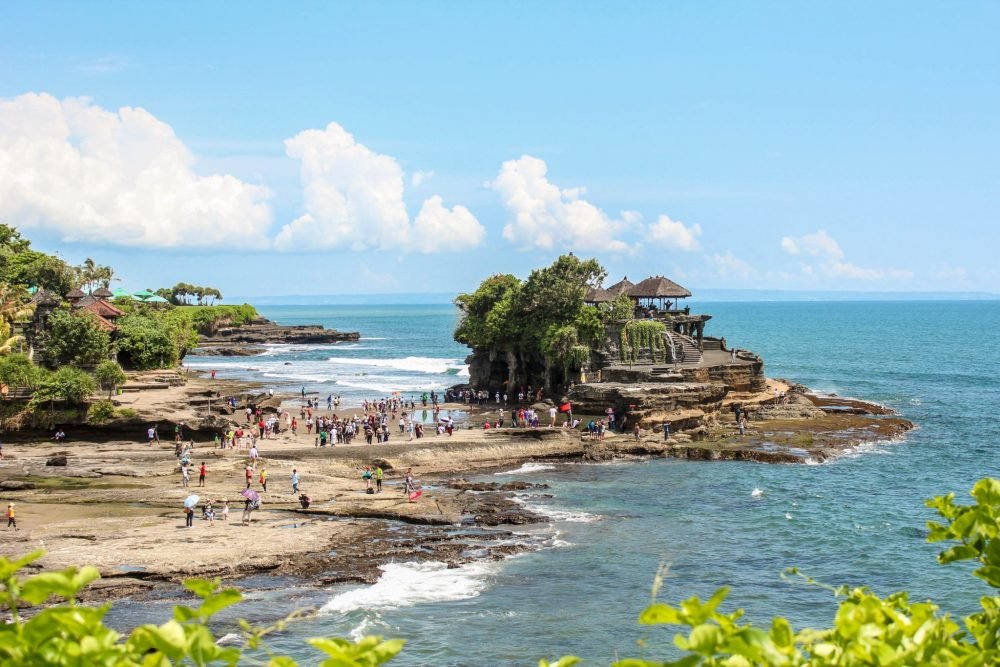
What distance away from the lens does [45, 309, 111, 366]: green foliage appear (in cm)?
4188

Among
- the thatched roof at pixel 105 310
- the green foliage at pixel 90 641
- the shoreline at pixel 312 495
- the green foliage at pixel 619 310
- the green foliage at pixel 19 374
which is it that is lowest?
the shoreline at pixel 312 495

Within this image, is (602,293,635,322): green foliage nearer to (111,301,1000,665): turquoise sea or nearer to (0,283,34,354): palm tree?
(111,301,1000,665): turquoise sea

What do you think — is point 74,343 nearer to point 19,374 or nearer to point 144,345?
point 19,374

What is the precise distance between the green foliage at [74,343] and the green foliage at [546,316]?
73.1 ft

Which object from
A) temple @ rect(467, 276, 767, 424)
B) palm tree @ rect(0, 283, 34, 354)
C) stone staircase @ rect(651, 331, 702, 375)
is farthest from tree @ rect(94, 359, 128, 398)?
stone staircase @ rect(651, 331, 702, 375)

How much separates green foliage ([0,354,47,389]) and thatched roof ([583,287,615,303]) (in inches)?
1155

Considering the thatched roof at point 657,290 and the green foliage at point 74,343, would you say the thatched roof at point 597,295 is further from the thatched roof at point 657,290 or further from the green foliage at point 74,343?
the green foliage at point 74,343

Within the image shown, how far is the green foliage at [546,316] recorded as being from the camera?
50.1 meters

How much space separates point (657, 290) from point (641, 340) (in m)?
5.32

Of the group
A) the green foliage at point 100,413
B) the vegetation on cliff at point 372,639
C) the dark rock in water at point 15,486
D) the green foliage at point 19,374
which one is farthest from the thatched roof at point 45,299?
the vegetation on cliff at point 372,639

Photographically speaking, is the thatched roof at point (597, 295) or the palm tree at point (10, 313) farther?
the thatched roof at point (597, 295)

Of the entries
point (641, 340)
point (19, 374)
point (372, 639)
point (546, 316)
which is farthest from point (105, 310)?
point (372, 639)

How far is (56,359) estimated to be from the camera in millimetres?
42094

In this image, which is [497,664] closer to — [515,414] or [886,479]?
[886,479]
